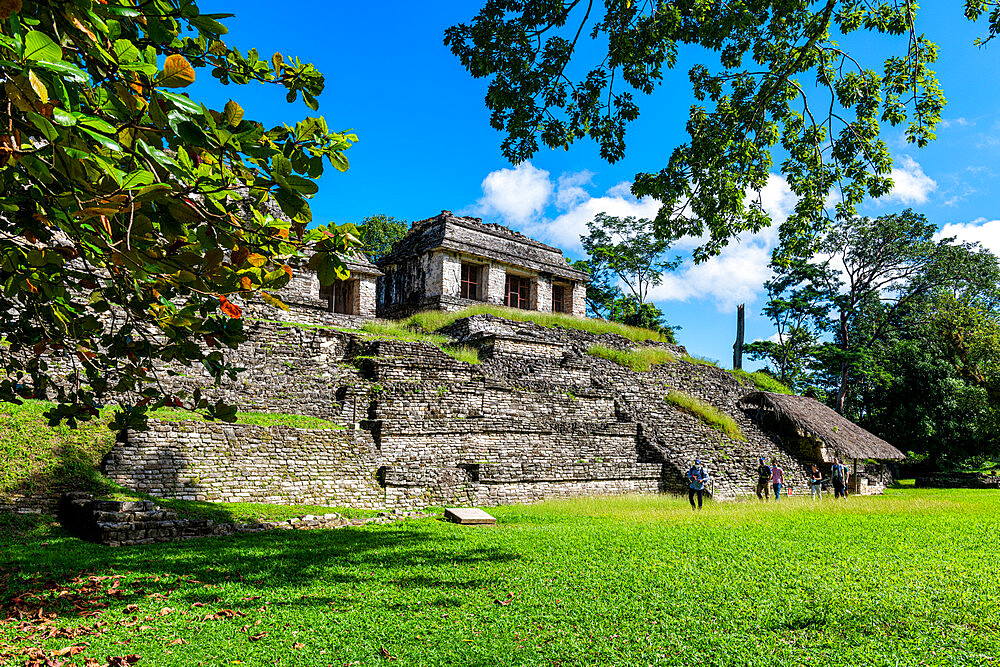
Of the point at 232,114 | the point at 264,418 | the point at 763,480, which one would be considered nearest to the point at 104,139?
the point at 232,114

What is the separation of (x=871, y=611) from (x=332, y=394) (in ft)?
35.1

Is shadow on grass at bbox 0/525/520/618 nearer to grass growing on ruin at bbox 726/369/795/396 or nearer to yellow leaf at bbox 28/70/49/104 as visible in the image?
yellow leaf at bbox 28/70/49/104

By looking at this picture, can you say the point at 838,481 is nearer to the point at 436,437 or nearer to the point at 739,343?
the point at 436,437

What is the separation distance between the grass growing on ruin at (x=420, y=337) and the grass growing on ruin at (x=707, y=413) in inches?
267

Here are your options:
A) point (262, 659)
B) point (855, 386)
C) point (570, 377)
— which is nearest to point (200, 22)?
point (262, 659)

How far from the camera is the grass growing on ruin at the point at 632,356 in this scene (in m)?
21.2

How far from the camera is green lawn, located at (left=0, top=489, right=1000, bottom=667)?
14.5ft

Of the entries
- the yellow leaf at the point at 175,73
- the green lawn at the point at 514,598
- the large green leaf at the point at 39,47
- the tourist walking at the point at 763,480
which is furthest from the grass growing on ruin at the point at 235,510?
the tourist walking at the point at 763,480

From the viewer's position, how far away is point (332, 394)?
13.5 meters

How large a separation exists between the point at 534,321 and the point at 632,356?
3.64 meters

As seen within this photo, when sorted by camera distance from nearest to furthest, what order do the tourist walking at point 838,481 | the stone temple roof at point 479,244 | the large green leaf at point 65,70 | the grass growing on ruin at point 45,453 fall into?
the large green leaf at point 65,70
the grass growing on ruin at point 45,453
the tourist walking at point 838,481
the stone temple roof at point 479,244

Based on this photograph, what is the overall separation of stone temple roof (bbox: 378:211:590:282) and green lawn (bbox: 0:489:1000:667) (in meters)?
16.2

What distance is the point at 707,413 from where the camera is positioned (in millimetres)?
19406

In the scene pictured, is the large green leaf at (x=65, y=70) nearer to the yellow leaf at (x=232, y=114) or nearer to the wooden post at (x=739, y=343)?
the yellow leaf at (x=232, y=114)
